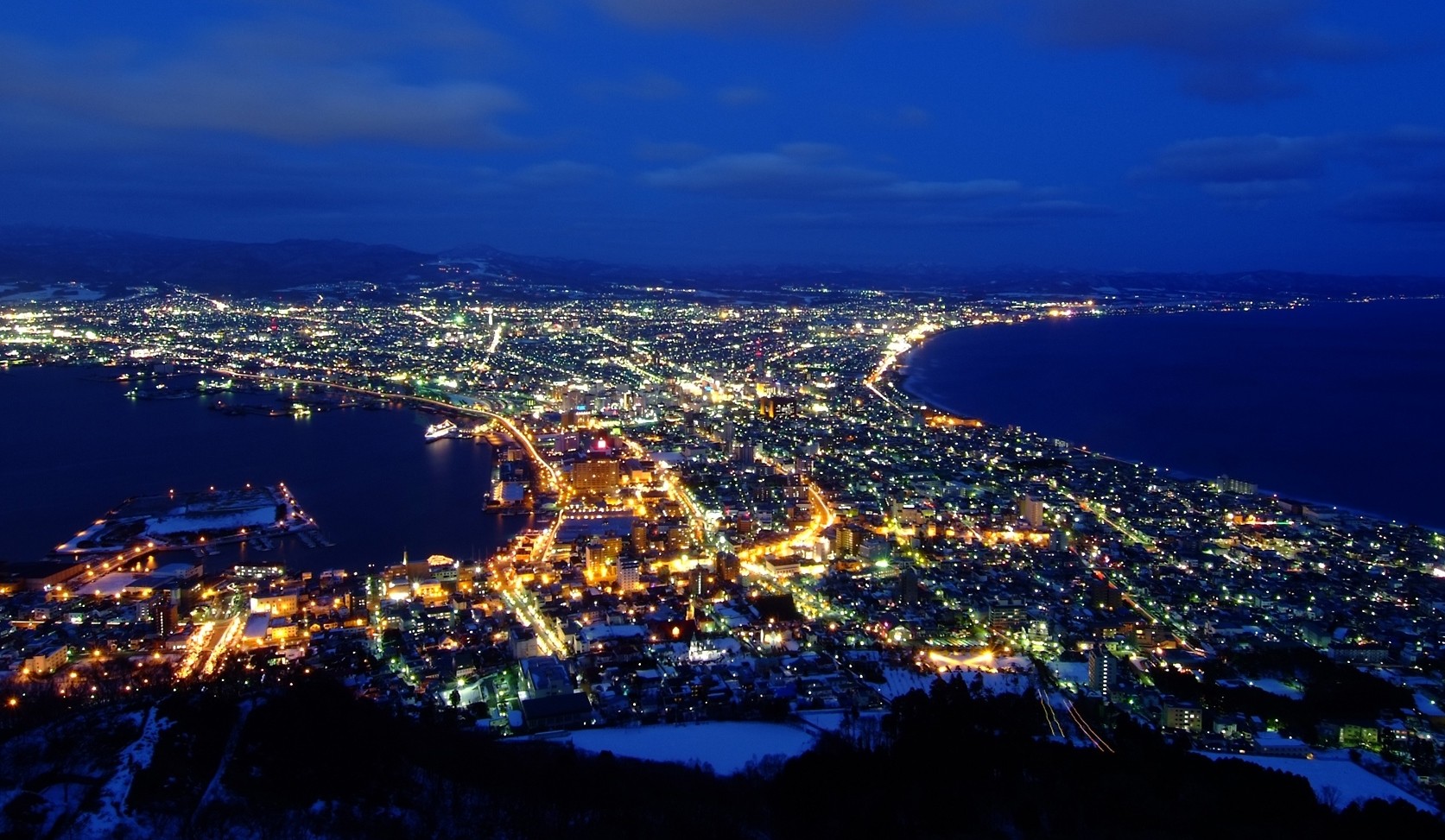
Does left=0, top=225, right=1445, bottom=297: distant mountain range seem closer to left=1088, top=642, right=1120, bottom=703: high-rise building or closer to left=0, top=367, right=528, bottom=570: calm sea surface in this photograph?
left=0, top=367, right=528, bottom=570: calm sea surface

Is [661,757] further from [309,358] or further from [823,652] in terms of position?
[309,358]

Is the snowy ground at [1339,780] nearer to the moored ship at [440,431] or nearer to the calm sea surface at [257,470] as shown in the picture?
the calm sea surface at [257,470]

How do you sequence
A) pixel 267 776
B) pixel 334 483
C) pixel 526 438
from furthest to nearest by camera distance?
1. pixel 526 438
2. pixel 334 483
3. pixel 267 776

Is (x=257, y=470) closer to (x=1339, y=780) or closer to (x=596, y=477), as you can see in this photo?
(x=596, y=477)

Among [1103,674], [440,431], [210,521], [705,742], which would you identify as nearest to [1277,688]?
[1103,674]

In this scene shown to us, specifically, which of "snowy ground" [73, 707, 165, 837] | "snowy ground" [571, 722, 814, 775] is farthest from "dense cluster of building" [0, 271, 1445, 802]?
"snowy ground" [73, 707, 165, 837]

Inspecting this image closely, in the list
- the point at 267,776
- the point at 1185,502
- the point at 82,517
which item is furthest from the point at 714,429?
the point at 267,776
